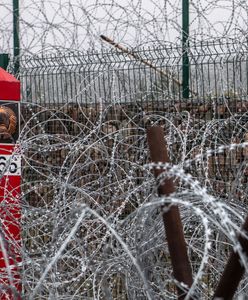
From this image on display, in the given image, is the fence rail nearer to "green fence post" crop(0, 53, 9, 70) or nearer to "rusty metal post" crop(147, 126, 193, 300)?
"green fence post" crop(0, 53, 9, 70)

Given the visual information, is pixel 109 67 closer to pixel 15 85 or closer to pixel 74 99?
pixel 74 99

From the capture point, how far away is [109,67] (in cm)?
727

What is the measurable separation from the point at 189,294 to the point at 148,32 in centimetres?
460

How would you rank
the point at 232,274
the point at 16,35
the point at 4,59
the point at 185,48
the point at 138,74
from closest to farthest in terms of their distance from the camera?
the point at 232,274
the point at 185,48
the point at 138,74
the point at 4,59
the point at 16,35

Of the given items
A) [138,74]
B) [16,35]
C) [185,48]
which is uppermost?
[16,35]

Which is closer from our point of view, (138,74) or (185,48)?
(185,48)

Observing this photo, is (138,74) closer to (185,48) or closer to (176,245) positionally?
(185,48)

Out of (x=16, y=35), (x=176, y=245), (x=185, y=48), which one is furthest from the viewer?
(x=16, y=35)

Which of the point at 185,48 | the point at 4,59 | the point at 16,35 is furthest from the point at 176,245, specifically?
the point at 16,35

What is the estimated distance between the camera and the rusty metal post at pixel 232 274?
217 centimetres

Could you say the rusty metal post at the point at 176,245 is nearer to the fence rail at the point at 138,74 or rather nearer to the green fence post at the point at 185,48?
the fence rail at the point at 138,74

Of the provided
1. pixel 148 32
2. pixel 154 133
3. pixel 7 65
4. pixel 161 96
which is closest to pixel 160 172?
pixel 154 133

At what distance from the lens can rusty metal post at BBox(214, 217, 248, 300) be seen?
85.6 inches

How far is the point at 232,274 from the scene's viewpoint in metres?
2.21
